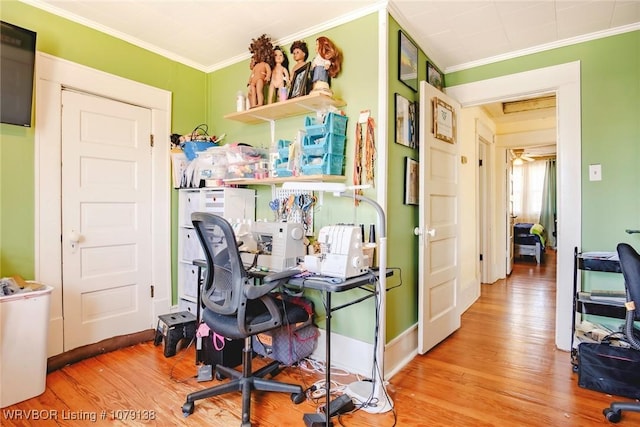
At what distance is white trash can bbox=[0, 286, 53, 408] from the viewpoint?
187 cm

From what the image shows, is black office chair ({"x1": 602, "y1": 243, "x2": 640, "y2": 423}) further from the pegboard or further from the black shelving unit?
the pegboard

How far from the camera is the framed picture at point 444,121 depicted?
271 cm

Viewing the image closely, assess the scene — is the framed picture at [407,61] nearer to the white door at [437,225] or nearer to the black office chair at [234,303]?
the white door at [437,225]

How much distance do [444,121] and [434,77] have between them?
472 millimetres

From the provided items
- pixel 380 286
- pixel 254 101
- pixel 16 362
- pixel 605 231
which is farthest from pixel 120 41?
pixel 605 231

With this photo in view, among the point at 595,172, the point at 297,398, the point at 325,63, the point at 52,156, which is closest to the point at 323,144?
the point at 325,63

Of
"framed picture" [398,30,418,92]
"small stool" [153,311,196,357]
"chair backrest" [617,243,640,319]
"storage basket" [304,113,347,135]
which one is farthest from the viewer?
"small stool" [153,311,196,357]

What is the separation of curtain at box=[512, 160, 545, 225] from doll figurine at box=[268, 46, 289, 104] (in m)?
8.40

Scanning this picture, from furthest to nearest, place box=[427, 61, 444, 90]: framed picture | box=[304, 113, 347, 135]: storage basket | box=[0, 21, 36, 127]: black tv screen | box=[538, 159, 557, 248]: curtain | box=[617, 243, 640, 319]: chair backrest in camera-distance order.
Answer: box=[538, 159, 557, 248]: curtain
box=[427, 61, 444, 90]: framed picture
box=[304, 113, 347, 135]: storage basket
box=[0, 21, 36, 127]: black tv screen
box=[617, 243, 640, 319]: chair backrest

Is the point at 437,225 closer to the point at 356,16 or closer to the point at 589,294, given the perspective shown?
the point at 589,294

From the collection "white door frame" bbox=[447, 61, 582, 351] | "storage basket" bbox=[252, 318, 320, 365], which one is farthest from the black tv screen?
"white door frame" bbox=[447, 61, 582, 351]

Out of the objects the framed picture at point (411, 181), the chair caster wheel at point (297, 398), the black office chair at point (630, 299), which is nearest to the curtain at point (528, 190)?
the framed picture at point (411, 181)

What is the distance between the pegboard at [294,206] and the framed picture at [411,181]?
2.30ft

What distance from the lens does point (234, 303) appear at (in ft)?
5.51
